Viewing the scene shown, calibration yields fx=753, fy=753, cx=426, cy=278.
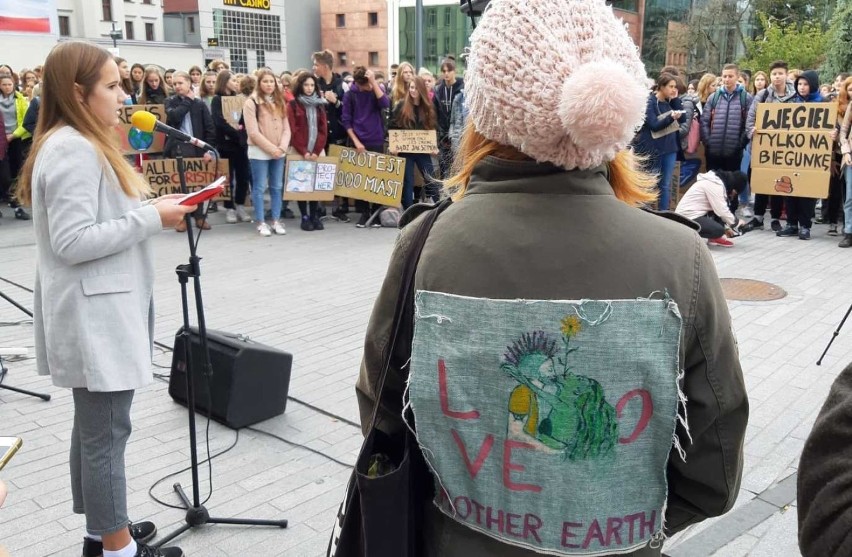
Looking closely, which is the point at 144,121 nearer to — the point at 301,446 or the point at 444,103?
the point at 301,446

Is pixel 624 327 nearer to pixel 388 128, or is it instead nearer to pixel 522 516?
pixel 522 516

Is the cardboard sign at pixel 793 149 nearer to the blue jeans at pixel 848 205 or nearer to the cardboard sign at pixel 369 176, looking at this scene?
the blue jeans at pixel 848 205

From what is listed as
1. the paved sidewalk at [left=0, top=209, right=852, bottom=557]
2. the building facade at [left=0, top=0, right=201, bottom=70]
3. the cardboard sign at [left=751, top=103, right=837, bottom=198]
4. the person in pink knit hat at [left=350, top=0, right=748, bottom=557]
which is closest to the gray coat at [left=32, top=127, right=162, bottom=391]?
the paved sidewalk at [left=0, top=209, right=852, bottom=557]

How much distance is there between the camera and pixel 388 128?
1109 cm

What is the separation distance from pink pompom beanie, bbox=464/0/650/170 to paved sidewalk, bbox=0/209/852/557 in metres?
2.42

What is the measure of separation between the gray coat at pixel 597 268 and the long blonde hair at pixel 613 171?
0.04m

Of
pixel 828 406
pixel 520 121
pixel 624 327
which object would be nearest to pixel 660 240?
pixel 624 327

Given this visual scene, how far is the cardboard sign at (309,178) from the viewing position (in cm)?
1044

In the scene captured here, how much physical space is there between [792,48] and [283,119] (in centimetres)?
3456

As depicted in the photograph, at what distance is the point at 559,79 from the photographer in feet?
4.44

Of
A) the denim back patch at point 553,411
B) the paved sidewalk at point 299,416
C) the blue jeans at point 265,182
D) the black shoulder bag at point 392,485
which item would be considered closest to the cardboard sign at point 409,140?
the blue jeans at point 265,182

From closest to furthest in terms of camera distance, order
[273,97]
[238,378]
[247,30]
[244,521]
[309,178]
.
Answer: [244,521] < [238,378] < [273,97] < [309,178] < [247,30]

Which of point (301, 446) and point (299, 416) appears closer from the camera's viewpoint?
point (301, 446)

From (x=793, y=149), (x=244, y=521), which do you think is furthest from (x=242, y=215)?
(x=244, y=521)
